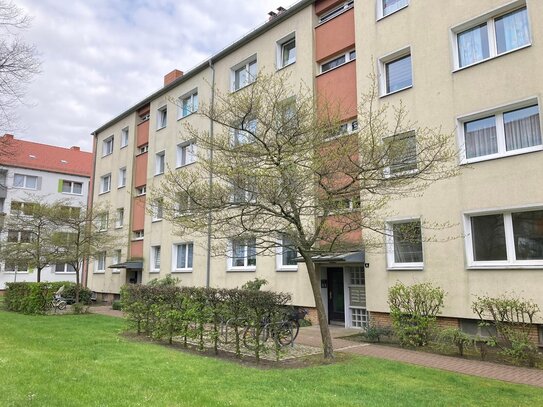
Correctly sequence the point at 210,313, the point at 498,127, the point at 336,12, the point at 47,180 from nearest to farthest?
1. the point at 210,313
2. the point at 498,127
3. the point at 336,12
4. the point at 47,180

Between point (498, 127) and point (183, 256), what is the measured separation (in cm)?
1632

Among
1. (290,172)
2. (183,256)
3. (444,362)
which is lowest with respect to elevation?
(444,362)

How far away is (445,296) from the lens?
12047 mm

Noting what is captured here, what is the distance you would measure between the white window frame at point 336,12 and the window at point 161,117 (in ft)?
41.3

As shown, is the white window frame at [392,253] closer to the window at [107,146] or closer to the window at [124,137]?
the window at [124,137]

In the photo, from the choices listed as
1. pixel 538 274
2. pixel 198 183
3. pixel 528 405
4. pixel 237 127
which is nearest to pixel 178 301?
pixel 198 183

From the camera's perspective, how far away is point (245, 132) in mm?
9352

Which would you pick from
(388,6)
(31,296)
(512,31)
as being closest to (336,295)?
(512,31)

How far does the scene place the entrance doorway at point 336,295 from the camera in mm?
15891

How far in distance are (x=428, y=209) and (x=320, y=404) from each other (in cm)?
810

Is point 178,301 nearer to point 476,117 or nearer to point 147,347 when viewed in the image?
point 147,347

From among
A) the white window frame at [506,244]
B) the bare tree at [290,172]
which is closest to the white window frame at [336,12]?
the bare tree at [290,172]

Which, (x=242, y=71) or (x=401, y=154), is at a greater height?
(x=242, y=71)

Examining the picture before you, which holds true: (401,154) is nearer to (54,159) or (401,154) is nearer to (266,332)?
(266,332)
